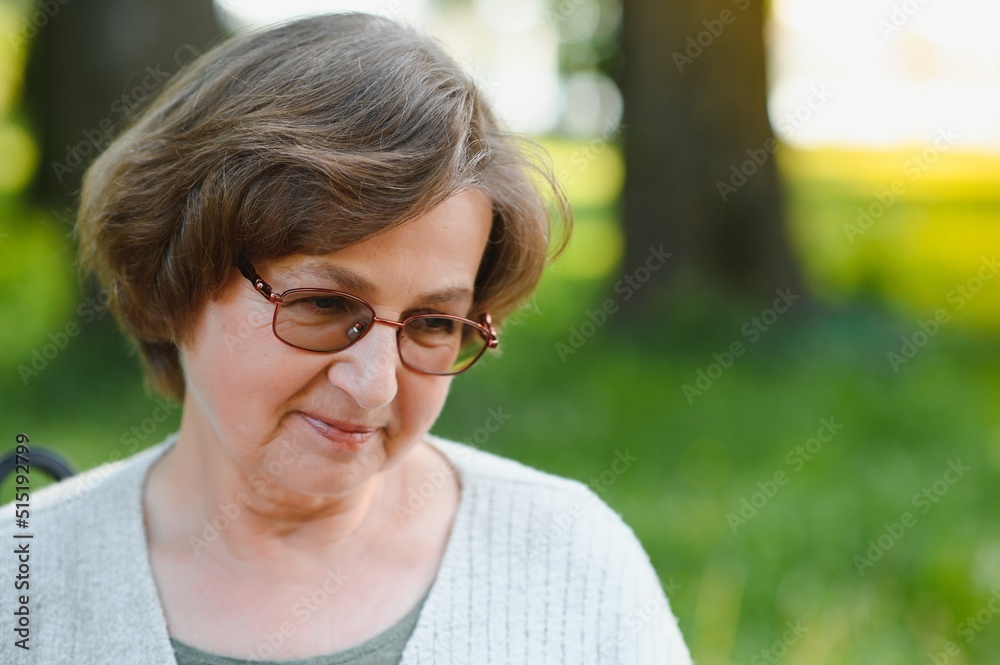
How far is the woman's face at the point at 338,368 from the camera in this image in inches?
68.0

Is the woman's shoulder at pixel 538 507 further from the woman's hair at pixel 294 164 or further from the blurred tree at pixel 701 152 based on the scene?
the blurred tree at pixel 701 152

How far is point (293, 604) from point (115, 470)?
1.68 ft

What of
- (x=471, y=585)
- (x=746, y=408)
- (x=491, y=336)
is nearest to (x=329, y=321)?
(x=491, y=336)

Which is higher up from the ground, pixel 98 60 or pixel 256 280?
pixel 256 280

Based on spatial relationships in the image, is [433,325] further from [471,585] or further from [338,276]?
[471,585]

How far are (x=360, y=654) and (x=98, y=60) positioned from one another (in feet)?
18.0

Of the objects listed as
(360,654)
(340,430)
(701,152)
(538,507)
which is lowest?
(701,152)

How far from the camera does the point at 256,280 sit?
1.73 m

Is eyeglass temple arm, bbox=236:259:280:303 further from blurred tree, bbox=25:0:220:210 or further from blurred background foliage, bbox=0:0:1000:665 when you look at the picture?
blurred tree, bbox=25:0:220:210

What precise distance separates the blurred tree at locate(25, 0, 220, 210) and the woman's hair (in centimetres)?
425

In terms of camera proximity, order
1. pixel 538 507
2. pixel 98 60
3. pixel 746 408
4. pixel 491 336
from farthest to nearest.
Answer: pixel 98 60
pixel 746 408
pixel 538 507
pixel 491 336

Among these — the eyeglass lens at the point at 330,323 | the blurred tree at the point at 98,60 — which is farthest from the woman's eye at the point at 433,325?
the blurred tree at the point at 98,60

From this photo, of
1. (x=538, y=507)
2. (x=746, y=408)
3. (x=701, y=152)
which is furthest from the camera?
(x=701, y=152)

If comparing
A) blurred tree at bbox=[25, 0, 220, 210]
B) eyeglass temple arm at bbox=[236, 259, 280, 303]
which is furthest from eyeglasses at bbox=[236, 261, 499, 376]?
blurred tree at bbox=[25, 0, 220, 210]
